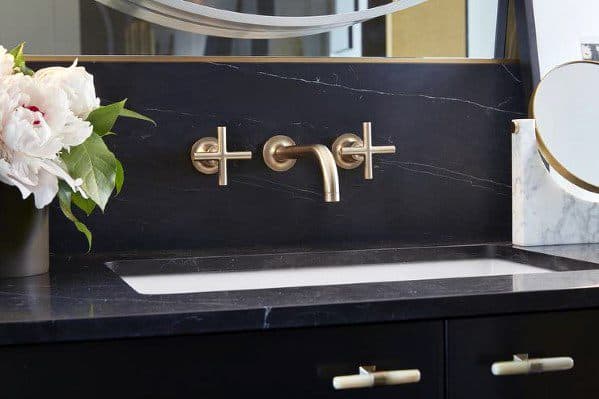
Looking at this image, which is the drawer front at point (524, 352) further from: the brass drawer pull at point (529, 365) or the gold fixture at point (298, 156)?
the gold fixture at point (298, 156)

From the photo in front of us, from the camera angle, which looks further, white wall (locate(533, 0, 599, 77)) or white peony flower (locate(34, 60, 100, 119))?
white wall (locate(533, 0, 599, 77))

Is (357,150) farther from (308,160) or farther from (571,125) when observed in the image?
(571,125)

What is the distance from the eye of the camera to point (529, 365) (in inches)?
47.5

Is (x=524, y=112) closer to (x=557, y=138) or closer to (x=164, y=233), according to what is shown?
(x=557, y=138)

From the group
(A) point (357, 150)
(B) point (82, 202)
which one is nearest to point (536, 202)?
(A) point (357, 150)

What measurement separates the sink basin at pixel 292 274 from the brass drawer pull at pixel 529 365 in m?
0.31

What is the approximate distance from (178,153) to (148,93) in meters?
0.12

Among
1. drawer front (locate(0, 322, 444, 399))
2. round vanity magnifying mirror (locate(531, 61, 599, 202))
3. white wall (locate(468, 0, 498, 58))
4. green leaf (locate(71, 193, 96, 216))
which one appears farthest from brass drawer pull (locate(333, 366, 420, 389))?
white wall (locate(468, 0, 498, 58))

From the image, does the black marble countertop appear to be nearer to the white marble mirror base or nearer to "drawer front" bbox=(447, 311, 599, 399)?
"drawer front" bbox=(447, 311, 599, 399)

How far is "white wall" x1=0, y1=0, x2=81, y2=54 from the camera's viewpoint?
1564 mm

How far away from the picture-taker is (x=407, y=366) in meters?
1.17

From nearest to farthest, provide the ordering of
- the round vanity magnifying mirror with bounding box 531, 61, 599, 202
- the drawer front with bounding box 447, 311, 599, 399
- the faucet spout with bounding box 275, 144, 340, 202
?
the drawer front with bounding box 447, 311, 599, 399 < the faucet spout with bounding box 275, 144, 340, 202 < the round vanity magnifying mirror with bounding box 531, 61, 599, 202

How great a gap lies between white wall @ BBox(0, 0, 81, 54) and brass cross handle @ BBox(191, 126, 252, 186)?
26 centimetres

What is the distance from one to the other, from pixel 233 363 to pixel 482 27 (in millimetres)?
984
